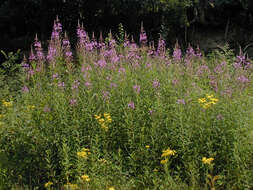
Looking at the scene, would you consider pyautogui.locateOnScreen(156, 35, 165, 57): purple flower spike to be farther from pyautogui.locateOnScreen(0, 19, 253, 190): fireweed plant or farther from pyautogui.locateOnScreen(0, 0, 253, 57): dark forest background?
pyautogui.locateOnScreen(0, 0, 253, 57): dark forest background

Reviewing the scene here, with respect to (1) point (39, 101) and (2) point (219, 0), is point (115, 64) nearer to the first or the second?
(1) point (39, 101)

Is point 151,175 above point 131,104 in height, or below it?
below

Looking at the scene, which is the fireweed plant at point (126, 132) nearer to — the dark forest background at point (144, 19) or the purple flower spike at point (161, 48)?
the purple flower spike at point (161, 48)

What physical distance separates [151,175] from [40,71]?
236cm

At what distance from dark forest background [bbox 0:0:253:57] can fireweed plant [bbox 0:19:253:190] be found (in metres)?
6.11

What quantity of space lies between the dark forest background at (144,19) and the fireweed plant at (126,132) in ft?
20.1

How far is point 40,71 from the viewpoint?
517 cm

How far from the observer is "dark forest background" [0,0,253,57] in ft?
38.7

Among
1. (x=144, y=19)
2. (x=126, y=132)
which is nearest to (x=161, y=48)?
(x=126, y=132)

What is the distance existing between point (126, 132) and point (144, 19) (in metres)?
9.56

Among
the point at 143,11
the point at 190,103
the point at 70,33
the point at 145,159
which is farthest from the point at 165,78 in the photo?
the point at 70,33

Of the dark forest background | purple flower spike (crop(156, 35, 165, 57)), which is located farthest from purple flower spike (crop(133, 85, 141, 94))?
the dark forest background

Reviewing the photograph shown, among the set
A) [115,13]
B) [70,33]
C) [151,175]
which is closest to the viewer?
[151,175]

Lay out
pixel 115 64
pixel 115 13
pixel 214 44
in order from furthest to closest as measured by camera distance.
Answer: pixel 115 13 → pixel 214 44 → pixel 115 64
